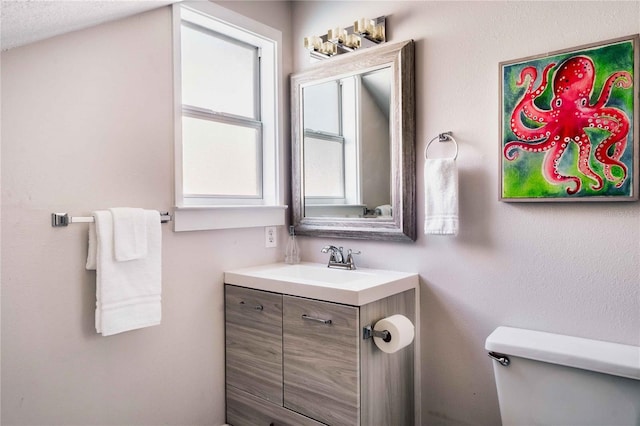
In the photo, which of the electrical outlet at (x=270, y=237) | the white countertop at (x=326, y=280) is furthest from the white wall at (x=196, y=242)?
the electrical outlet at (x=270, y=237)

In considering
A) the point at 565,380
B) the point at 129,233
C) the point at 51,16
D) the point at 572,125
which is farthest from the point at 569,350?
the point at 51,16

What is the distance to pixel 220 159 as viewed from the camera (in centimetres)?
221

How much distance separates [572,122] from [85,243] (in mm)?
1849

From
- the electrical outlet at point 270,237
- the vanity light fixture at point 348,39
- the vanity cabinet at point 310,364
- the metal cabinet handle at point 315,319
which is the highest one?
the vanity light fixture at point 348,39

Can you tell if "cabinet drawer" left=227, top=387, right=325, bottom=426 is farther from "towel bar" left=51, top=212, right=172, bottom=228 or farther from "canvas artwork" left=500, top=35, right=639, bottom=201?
"canvas artwork" left=500, top=35, right=639, bottom=201

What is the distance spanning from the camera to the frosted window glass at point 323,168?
2.24 m

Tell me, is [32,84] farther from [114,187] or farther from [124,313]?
[124,313]

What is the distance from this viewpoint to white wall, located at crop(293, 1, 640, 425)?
1.49 m

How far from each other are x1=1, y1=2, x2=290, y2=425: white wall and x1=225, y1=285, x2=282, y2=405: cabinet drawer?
81 mm

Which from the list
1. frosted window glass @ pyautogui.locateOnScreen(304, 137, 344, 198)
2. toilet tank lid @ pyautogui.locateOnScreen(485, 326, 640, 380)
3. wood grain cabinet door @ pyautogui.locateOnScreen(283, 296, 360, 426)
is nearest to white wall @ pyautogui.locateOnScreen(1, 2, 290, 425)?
wood grain cabinet door @ pyautogui.locateOnScreen(283, 296, 360, 426)

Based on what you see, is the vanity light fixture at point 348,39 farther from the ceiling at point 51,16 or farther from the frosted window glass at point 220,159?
the ceiling at point 51,16

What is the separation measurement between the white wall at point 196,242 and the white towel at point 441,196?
0.29ft

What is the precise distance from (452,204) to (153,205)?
1.26m

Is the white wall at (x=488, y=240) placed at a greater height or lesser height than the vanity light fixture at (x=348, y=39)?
lesser
